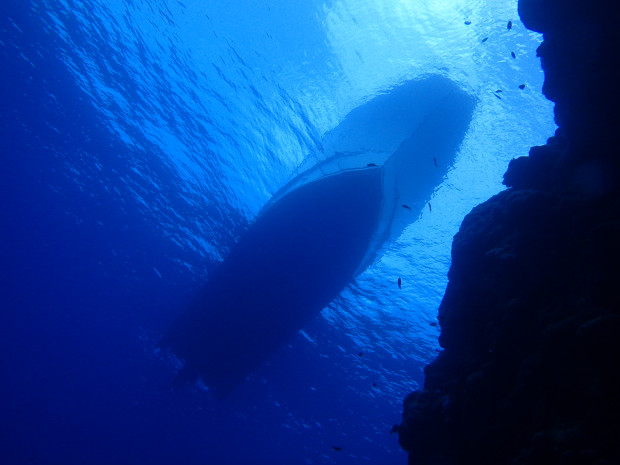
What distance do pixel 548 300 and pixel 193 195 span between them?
17.3 meters

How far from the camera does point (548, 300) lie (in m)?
5.43

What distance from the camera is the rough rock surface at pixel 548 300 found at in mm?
4188

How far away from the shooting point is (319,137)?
15.1 m

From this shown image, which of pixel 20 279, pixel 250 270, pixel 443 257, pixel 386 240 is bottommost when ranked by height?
pixel 20 279

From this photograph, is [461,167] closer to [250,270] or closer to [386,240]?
[386,240]

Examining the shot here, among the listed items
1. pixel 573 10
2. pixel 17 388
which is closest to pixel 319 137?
pixel 573 10

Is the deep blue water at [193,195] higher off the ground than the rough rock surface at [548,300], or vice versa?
the deep blue water at [193,195]

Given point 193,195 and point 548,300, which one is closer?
point 548,300

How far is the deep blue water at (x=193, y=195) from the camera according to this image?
12570 mm

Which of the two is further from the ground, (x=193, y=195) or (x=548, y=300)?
(x=193, y=195)

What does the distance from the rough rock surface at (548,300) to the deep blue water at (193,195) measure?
4964mm

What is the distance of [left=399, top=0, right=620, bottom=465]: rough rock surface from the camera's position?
13.7 ft

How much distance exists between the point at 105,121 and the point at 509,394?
65.5 ft

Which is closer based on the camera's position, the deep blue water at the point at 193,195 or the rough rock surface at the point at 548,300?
the rough rock surface at the point at 548,300
